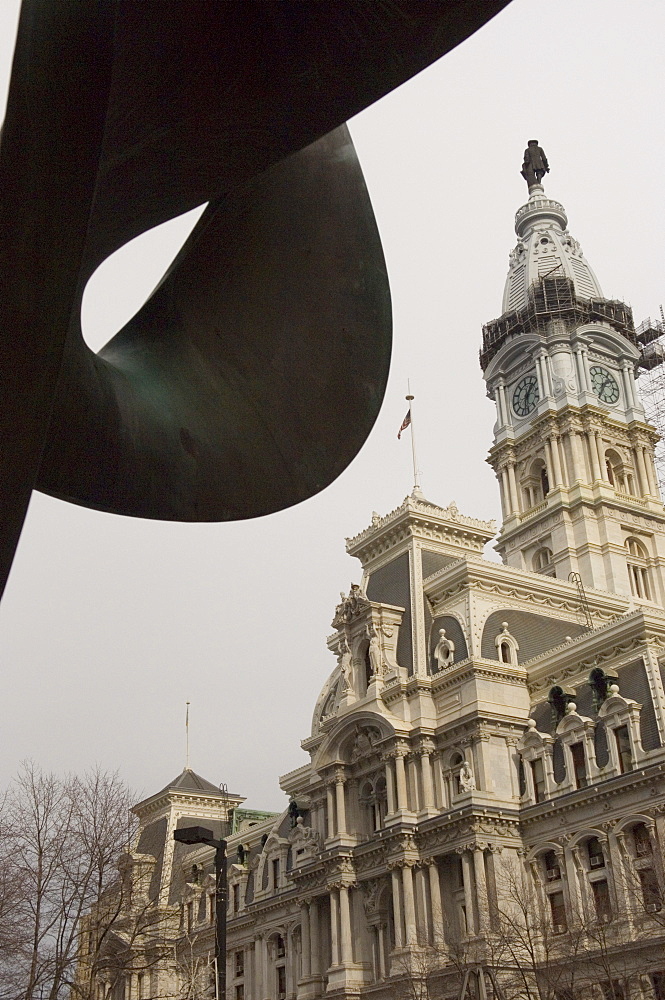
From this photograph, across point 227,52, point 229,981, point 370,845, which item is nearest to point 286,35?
point 227,52

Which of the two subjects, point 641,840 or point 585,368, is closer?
point 641,840

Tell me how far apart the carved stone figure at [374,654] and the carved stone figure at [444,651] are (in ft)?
8.65

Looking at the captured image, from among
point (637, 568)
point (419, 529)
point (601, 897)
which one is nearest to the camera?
point (601, 897)

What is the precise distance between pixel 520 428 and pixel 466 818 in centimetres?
3696

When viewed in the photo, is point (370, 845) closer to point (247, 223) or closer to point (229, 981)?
point (229, 981)

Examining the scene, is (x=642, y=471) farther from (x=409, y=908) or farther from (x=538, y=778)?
(x=409, y=908)

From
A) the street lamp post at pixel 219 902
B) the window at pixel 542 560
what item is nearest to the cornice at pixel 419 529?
the window at pixel 542 560

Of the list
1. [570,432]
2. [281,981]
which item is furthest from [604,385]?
[281,981]

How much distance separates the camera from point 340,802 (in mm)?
49125

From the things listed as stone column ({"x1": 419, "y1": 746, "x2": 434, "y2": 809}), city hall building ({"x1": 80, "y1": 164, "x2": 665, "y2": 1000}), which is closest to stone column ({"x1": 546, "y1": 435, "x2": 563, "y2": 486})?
city hall building ({"x1": 80, "y1": 164, "x2": 665, "y2": 1000})

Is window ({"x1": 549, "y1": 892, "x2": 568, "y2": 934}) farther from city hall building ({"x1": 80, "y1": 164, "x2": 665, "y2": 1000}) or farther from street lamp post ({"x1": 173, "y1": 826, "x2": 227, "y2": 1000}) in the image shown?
street lamp post ({"x1": 173, "y1": 826, "x2": 227, "y2": 1000})

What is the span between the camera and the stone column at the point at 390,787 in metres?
46.1

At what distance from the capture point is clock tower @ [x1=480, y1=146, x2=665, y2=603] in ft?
220

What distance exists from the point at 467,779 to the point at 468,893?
168 inches
